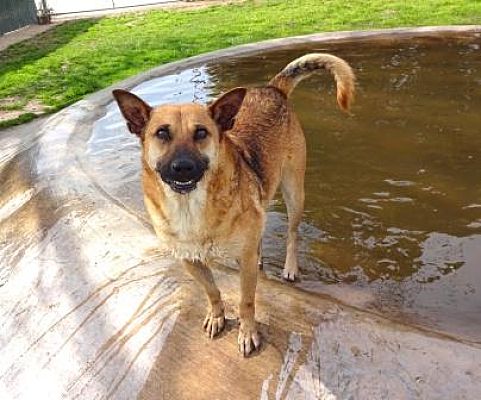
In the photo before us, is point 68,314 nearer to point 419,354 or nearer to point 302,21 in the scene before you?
point 419,354

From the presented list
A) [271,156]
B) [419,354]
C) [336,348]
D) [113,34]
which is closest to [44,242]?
[271,156]

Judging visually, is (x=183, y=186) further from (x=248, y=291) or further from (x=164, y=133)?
(x=248, y=291)

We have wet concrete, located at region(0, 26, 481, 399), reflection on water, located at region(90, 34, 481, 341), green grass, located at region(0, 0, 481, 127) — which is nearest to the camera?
wet concrete, located at region(0, 26, 481, 399)

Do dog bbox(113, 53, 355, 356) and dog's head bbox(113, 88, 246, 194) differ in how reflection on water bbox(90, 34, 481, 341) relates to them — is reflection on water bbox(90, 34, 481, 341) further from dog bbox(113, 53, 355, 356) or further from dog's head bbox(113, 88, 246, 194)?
dog's head bbox(113, 88, 246, 194)

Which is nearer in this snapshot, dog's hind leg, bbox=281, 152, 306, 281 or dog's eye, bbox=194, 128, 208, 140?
dog's eye, bbox=194, 128, 208, 140

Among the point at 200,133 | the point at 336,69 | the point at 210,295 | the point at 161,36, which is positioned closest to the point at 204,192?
the point at 200,133

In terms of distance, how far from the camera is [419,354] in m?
2.96

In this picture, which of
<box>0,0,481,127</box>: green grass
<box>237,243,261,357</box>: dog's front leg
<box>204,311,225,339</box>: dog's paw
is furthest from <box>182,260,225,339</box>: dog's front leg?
<box>0,0,481,127</box>: green grass

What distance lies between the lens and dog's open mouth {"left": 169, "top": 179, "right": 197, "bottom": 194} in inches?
124

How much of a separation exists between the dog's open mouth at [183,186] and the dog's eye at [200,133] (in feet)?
0.93

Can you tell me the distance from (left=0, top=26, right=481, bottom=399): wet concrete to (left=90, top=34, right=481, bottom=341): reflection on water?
2 cm

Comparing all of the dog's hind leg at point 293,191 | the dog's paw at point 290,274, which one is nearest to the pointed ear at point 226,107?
the dog's hind leg at point 293,191

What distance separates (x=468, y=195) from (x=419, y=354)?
2.43 metres

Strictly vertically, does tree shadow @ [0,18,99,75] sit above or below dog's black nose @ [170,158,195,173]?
below
